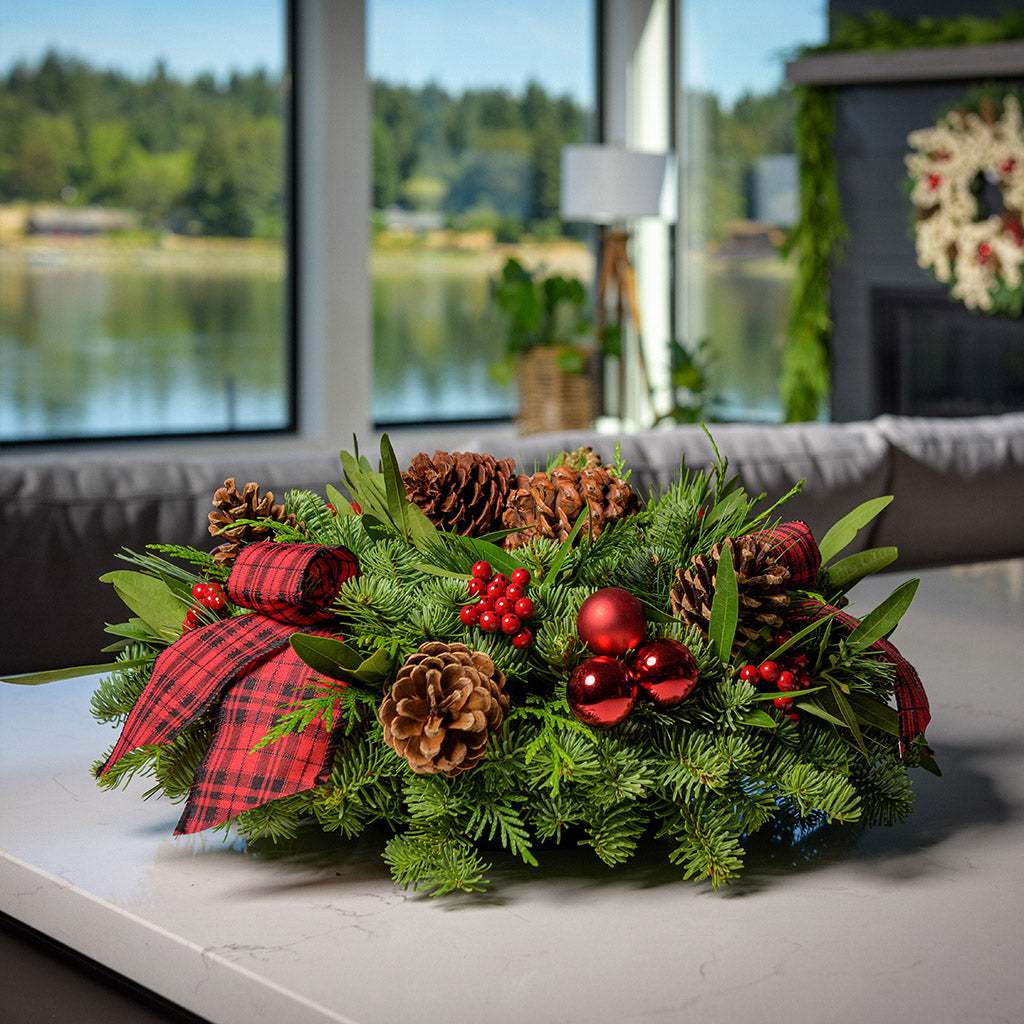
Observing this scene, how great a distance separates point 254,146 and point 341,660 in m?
5.22

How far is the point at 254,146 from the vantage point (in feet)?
17.8

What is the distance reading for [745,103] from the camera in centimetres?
608

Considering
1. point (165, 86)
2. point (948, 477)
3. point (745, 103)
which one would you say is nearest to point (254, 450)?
point (165, 86)

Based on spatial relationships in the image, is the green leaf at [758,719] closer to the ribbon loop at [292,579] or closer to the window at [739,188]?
the ribbon loop at [292,579]

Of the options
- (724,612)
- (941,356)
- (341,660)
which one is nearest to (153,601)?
(341,660)

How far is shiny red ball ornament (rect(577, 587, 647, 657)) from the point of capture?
0.52 metres

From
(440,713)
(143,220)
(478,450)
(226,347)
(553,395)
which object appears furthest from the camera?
(226,347)

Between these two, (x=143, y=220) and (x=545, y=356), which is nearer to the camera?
(x=143, y=220)

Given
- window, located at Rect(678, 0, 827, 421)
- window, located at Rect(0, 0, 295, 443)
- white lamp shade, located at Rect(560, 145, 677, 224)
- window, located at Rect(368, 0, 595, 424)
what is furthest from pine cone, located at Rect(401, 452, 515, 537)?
window, located at Rect(678, 0, 827, 421)

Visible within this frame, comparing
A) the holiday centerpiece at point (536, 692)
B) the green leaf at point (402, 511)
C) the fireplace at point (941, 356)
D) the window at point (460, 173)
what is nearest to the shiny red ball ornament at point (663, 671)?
the holiday centerpiece at point (536, 692)

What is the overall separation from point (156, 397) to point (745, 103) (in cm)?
283

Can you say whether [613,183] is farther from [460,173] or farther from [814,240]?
[460,173]

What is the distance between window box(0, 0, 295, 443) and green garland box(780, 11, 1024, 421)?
2043 millimetres

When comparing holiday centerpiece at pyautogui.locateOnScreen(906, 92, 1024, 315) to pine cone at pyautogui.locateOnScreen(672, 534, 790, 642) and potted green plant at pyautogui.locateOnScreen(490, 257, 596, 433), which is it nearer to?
potted green plant at pyautogui.locateOnScreen(490, 257, 596, 433)
